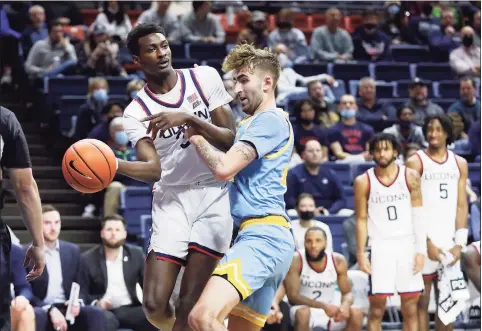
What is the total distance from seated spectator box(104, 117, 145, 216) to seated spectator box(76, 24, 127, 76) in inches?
83.5

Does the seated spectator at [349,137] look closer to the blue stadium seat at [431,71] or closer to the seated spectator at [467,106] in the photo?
the seated spectator at [467,106]

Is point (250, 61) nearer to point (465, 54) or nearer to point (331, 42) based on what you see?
point (331, 42)

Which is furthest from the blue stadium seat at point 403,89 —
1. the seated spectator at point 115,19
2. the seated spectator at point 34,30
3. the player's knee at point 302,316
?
the player's knee at point 302,316

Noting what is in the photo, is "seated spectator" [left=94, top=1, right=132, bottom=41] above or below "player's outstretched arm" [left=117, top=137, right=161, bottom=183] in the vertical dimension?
above

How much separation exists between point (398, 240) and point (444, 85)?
6.22 meters

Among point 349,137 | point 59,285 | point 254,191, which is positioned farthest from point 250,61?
point 349,137

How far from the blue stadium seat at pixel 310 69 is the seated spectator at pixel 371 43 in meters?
1.32

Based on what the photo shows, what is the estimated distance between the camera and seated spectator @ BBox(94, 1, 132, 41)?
13.4 m

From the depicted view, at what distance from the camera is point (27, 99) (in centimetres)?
1268

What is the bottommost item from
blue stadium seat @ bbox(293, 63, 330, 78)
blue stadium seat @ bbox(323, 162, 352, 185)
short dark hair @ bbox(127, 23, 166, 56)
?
blue stadium seat @ bbox(323, 162, 352, 185)

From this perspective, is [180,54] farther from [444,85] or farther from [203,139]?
[203,139]

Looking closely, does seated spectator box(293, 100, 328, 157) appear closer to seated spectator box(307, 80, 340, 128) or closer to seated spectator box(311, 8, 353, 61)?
seated spectator box(307, 80, 340, 128)

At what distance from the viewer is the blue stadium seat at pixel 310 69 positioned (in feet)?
44.1

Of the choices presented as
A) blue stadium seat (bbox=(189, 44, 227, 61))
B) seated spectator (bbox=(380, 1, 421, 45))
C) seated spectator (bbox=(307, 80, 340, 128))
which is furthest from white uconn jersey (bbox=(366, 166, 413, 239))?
seated spectator (bbox=(380, 1, 421, 45))
